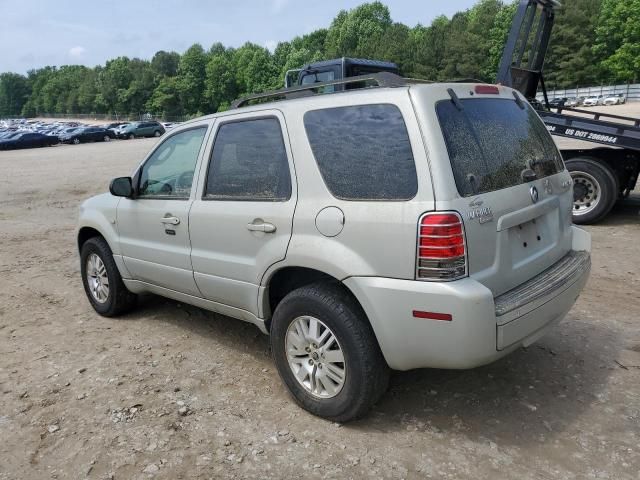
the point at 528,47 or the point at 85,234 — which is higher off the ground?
the point at 528,47

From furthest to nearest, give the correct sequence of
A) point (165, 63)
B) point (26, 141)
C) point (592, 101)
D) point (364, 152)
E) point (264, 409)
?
1. point (165, 63)
2. point (592, 101)
3. point (26, 141)
4. point (264, 409)
5. point (364, 152)

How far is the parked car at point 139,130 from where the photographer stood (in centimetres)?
4875

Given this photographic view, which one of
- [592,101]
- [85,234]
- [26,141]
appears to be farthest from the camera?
[592,101]

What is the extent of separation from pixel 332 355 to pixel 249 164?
138cm

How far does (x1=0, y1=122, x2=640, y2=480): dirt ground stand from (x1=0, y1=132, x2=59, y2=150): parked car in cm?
4199

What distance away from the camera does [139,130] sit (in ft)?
163

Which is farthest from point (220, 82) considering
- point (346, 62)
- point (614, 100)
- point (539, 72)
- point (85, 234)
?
point (85, 234)

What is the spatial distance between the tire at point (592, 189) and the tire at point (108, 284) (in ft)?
21.3

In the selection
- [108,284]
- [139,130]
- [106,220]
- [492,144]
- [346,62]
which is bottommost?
[108,284]

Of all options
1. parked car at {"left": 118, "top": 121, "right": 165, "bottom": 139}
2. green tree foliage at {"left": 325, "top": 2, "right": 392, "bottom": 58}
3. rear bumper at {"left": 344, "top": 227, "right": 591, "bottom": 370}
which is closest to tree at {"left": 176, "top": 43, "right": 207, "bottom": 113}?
green tree foliage at {"left": 325, "top": 2, "right": 392, "bottom": 58}

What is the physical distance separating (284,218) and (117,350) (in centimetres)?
210

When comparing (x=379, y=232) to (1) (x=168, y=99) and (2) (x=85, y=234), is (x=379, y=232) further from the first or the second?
(1) (x=168, y=99)

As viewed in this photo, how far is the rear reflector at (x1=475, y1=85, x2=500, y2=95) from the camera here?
3.23m

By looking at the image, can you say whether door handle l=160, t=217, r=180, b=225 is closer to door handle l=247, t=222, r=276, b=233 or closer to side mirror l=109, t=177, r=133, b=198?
side mirror l=109, t=177, r=133, b=198
